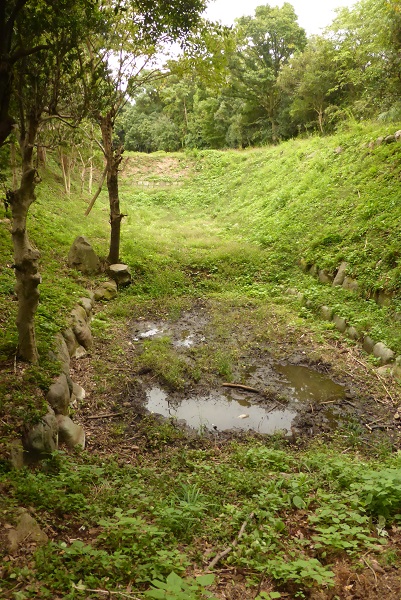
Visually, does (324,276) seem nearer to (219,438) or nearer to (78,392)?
(219,438)

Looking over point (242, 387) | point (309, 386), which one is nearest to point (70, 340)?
point (242, 387)

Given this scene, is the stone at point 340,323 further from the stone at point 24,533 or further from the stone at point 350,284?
the stone at point 24,533

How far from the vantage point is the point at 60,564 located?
2.56 m

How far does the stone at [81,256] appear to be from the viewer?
9.42m

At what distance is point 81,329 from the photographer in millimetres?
6762

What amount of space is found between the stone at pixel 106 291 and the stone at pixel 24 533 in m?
6.41

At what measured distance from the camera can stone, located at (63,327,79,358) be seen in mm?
6207

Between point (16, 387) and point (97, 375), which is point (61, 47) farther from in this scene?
point (97, 375)

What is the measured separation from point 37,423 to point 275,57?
2746 cm

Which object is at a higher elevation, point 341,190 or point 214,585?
point 341,190

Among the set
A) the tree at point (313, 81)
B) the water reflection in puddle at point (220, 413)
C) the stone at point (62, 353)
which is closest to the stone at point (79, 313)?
the stone at point (62, 353)

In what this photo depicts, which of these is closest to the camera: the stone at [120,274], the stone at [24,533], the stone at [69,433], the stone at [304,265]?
the stone at [24,533]

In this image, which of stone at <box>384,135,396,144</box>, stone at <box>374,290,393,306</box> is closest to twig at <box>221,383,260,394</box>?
stone at <box>374,290,393,306</box>

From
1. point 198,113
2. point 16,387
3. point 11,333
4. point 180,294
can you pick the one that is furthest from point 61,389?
point 198,113
